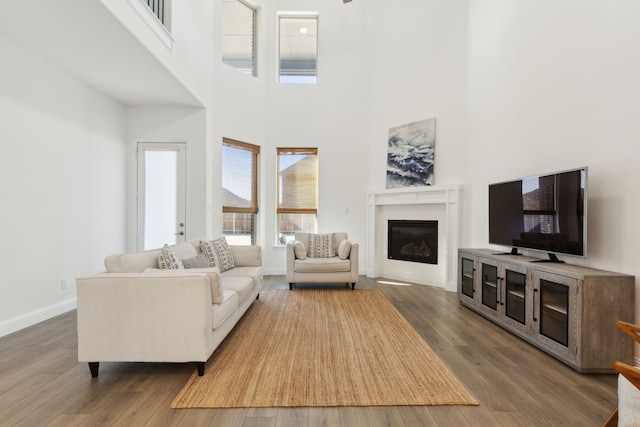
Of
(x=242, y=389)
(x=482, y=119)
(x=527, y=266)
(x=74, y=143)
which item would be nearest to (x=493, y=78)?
(x=482, y=119)

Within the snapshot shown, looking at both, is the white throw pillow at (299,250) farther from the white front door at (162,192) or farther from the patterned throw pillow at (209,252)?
the white front door at (162,192)

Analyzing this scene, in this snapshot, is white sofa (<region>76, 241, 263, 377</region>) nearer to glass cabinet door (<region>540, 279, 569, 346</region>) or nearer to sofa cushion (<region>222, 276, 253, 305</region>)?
sofa cushion (<region>222, 276, 253, 305</region>)

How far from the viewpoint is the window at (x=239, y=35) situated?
5.64m

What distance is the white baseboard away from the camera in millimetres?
2926

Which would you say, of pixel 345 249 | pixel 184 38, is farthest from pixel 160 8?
pixel 345 249

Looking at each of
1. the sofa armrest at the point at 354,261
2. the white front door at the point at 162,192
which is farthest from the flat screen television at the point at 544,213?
the white front door at the point at 162,192

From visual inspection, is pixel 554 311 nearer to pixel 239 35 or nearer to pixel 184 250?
pixel 184 250

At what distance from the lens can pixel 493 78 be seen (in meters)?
4.07

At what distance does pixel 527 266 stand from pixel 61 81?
539cm

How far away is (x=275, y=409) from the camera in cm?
180

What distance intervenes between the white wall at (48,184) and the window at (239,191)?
1718 millimetres

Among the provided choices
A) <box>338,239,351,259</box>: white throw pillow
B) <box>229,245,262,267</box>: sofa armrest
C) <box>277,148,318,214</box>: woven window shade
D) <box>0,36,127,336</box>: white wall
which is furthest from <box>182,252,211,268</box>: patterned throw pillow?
<box>277,148,318,214</box>: woven window shade

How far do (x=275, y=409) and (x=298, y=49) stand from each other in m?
6.36

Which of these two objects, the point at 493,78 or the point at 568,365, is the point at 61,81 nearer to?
the point at 493,78
